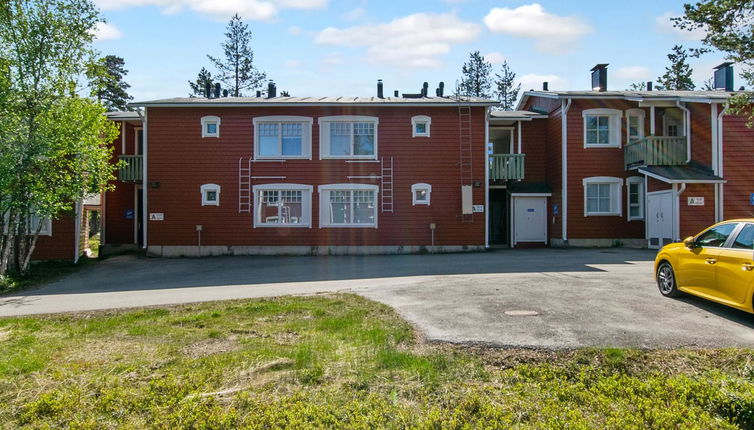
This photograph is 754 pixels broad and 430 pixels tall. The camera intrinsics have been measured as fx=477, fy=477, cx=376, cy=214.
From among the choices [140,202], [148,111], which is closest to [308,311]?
[148,111]

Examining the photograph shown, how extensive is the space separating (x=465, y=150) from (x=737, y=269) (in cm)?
1283

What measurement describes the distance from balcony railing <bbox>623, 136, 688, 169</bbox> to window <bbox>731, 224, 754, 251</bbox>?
523 inches

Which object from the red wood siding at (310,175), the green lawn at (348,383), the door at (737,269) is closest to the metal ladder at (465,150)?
the red wood siding at (310,175)

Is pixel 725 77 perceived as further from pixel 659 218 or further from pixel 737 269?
pixel 737 269

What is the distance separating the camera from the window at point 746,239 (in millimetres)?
6711

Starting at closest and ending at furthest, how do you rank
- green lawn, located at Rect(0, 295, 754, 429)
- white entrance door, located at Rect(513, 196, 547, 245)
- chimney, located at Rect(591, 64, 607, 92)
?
green lawn, located at Rect(0, 295, 754, 429) < white entrance door, located at Rect(513, 196, 547, 245) < chimney, located at Rect(591, 64, 607, 92)

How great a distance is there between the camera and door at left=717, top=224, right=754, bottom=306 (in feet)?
21.4

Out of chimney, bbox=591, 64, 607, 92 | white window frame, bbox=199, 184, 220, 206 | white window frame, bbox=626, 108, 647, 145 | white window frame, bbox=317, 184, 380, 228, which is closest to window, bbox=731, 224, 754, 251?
white window frame, bbox=317, 184, 380, 228

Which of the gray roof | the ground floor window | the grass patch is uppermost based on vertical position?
the gray roof

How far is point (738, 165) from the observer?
723 inches

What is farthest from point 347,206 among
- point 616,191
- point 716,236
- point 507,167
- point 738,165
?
point 738,165

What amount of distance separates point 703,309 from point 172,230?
17.7m

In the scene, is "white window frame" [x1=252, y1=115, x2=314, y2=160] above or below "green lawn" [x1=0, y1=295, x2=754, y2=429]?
above

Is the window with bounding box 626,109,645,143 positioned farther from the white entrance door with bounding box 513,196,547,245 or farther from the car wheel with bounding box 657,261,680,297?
the car wheel with bounding box 657,261,680,297
